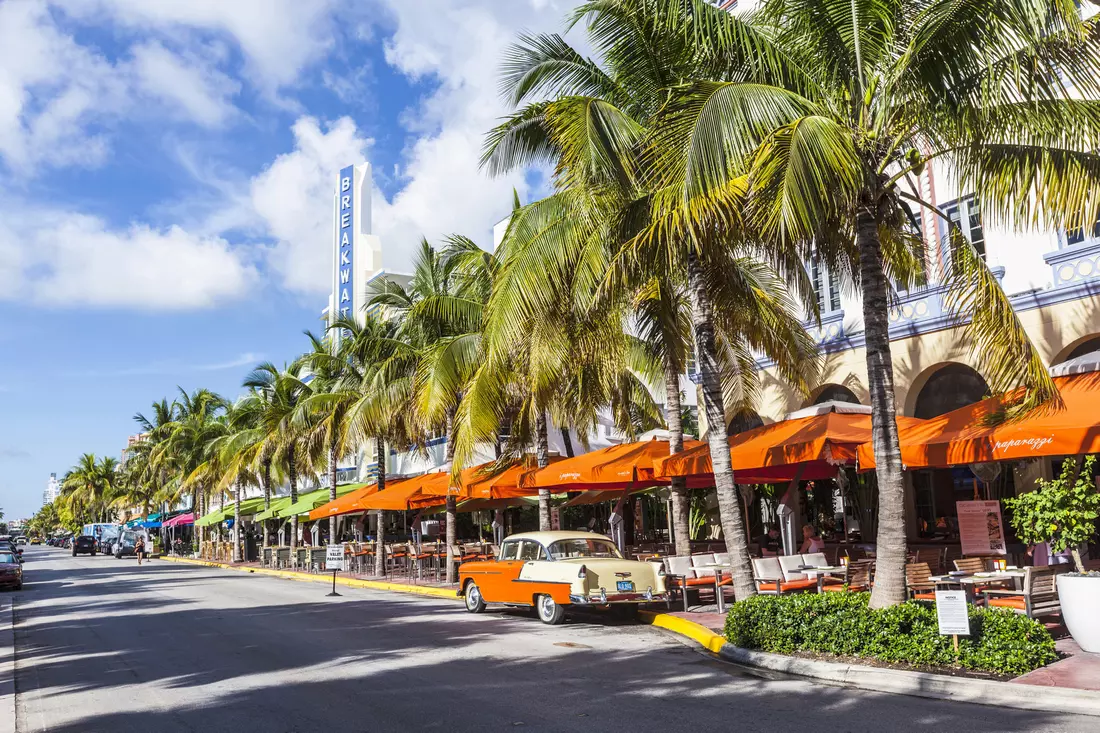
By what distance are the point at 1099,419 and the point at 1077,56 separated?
414 centimetres

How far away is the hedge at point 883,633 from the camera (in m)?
8.93

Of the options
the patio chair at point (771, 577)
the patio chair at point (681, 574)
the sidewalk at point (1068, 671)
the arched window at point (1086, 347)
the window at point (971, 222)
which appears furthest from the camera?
the window at point (971, 222)

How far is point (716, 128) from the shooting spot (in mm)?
9773

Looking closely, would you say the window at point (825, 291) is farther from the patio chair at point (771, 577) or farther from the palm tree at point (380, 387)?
the palm tree at point (380, 387)

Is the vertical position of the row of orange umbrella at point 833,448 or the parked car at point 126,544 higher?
the row of orange umbrella at point 833,448

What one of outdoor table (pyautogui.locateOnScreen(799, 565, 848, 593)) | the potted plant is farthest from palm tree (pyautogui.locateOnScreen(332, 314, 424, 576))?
the potted plant

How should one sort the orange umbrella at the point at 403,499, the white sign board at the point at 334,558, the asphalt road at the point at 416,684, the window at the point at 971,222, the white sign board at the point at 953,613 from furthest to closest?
the white sign board at the point at 334,558
the orange umbrella at the point at 403,499
the window at the point at 971,222
the white sign board at the point at 953,613
the asphalt road at the point at 416,684

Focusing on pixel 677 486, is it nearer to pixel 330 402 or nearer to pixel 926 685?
pixel 926 685

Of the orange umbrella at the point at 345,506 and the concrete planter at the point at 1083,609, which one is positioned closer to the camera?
the concrete planter at the point at 1083,609

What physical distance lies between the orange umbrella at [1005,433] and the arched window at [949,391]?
21.4 ft

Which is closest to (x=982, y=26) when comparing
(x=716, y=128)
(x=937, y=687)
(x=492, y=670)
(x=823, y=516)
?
(x=716, y=128)

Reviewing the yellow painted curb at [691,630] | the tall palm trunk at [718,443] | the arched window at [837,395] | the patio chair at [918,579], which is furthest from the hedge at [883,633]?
the arched window at [837,395]

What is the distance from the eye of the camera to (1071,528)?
9.77 m

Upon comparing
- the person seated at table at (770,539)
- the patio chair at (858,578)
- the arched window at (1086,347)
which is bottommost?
the person seated at table at (770,539)
